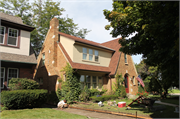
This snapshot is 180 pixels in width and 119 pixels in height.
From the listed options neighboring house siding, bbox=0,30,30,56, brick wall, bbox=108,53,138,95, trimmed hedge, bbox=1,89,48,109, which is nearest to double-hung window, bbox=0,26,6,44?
neighboring house siding, bbox=0,30,30,56

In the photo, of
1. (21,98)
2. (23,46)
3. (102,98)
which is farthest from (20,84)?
(102,98)

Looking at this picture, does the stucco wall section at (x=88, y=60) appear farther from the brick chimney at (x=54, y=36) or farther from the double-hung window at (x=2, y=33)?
the double-hung window at (x=2, y=33)

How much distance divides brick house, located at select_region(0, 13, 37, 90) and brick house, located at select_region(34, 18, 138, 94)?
2.39m

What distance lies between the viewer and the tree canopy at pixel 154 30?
4984mm

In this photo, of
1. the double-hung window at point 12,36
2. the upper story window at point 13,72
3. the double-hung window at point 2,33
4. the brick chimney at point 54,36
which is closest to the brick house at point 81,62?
the brick chimney at point 54,36

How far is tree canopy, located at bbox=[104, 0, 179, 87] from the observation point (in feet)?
16.4

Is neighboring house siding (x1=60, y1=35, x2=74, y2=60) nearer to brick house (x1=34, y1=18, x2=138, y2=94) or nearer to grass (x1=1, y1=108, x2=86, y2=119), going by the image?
brick house (x1=34, y1=18, x2=138, y2=94)

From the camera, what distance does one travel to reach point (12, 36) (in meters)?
12.8

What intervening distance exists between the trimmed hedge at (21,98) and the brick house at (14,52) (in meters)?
2.77

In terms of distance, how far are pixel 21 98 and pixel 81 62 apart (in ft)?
27.1

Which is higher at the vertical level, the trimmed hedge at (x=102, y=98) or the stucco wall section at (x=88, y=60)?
the stucco wall section at (x=88, y=60)

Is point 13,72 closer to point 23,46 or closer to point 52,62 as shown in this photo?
point 23,46

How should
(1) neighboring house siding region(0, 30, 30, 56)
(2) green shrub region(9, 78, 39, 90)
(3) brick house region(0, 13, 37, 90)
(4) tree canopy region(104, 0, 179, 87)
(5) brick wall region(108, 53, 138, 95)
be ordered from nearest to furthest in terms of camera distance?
(4) tree canopy region(104, 0, 179, 87) < (2) green shrub region(9, 78, 39, 90) < (3) brick house region(0, 13, 37, 90) < (1) neighboring house siding region(0, 30, 30, 56) < (5) brick wall region(108, 53, 138, 95)

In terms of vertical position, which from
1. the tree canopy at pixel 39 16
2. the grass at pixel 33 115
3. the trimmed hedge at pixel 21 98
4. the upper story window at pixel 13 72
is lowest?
the grass at pixel 33 115
